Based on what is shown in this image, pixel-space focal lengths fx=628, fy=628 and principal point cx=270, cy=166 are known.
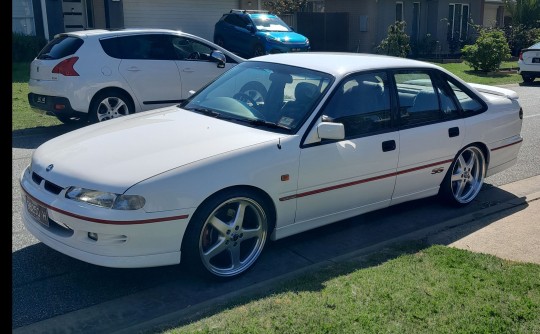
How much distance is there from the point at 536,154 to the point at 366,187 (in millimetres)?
5304

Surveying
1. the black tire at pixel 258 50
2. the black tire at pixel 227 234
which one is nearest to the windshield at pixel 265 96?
the black tire at pixel 227 234

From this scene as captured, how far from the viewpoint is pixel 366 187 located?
18.9 ft

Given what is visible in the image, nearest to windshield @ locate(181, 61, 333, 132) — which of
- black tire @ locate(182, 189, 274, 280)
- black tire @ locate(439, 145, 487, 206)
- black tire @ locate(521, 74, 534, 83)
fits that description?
black tire @ locate(182, 189, 274, 280)

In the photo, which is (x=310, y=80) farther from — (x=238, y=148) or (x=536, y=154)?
(x=536, y=154)

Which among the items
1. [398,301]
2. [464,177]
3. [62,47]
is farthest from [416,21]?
[398,301]

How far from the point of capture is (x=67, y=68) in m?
9.90

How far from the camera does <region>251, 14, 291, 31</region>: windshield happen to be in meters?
23.0

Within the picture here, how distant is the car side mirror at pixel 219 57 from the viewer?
35.2 ft

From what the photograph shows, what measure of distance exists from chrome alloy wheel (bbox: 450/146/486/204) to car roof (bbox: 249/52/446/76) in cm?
110

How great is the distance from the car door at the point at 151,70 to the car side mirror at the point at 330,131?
19.2 ft

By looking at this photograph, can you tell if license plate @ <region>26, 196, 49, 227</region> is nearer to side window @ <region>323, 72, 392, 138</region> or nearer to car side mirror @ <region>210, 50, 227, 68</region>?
side window @ <region>323, 72, 392, 138</region>

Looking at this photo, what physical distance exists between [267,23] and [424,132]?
1793 centimetres

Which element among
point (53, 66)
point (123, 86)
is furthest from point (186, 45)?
point (53, 66)

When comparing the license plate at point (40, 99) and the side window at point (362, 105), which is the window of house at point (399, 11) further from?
the side window at point (362, 105)
